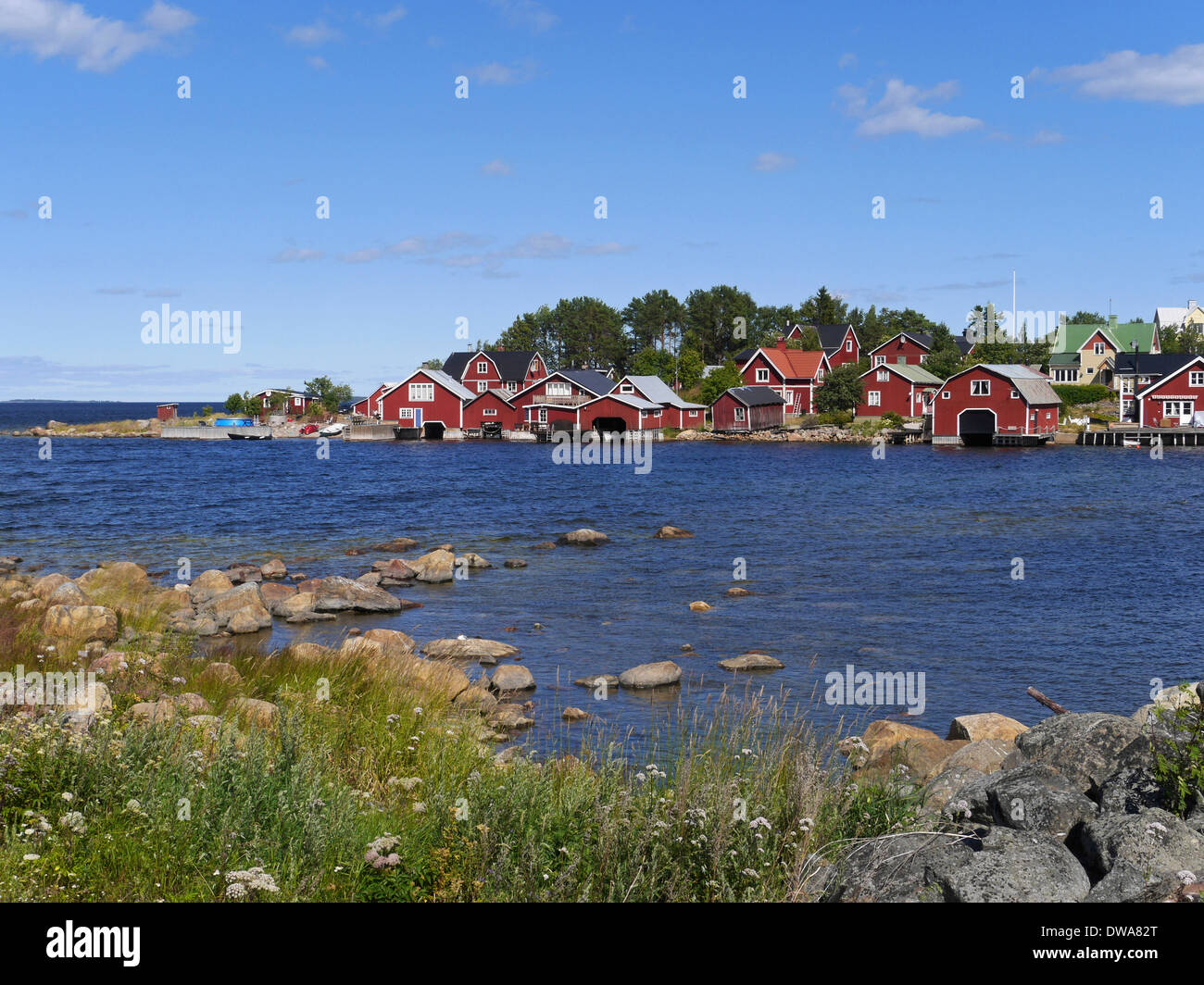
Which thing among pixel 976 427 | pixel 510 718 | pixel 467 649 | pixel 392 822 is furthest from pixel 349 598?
pixel 976 427

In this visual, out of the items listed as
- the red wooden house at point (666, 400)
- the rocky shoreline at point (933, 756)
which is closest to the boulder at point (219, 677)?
the rocky shoreline at point (933, 756)

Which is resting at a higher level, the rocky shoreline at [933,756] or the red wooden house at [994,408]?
the red wooden house at [994,408]

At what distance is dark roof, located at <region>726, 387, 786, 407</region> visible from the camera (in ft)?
342

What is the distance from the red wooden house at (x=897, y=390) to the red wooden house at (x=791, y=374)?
8243mm

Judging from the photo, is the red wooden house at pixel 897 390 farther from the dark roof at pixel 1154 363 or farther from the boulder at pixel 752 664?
the boulder at pixel 752 664

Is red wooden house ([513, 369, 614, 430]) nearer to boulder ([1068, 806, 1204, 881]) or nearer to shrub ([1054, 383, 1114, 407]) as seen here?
shrub ([1054, 383, 1114, 407])

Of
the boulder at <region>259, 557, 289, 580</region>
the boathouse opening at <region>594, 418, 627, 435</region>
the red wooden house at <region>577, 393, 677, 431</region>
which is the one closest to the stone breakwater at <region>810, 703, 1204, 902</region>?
the boulder at <region>259, 557, 289, 580</region>

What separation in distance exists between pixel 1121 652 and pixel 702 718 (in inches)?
479

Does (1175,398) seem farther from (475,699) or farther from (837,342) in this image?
(475,699)

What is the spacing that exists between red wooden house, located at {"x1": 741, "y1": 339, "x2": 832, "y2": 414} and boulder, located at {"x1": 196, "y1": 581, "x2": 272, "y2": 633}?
92.1 m

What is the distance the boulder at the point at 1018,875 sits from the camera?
21.1ft

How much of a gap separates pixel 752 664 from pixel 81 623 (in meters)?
12.5

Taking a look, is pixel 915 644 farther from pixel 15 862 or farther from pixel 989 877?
pixel 15 862
